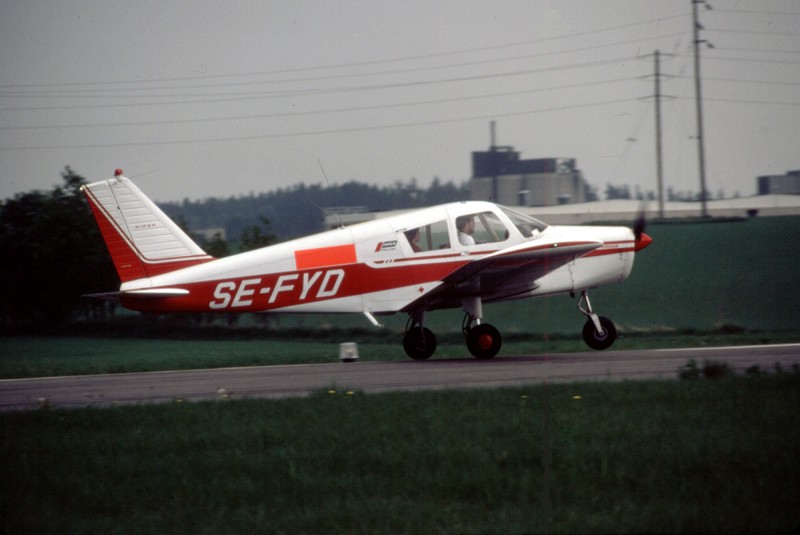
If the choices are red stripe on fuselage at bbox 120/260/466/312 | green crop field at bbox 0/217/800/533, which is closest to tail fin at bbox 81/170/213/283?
red stripe on fuselage at bbox 120/260/466/312

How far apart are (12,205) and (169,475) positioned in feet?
83.9

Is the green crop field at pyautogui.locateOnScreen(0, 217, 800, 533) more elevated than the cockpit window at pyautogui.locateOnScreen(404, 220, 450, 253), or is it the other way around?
the cockpit window at pyautogui.locateOnScreen(404, 220, 450, 253)

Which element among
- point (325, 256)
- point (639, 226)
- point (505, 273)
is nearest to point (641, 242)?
point (639, 226)

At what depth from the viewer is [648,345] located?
17688 mm

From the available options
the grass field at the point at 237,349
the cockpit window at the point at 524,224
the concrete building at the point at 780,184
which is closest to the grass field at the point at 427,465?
the cockpit window at the point at 524,224

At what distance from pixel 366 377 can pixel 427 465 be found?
6.06 meters

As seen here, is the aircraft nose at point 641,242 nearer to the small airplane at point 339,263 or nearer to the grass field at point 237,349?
the small airplane at point 339,263

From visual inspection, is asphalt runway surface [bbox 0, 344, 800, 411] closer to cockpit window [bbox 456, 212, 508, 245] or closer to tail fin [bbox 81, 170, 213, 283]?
tail fin [bbox 81, 170, 213, 283]

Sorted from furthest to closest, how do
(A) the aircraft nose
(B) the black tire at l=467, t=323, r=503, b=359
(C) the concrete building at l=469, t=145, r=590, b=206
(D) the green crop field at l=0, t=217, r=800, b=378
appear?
(C) the concrete building at l=469, t=145, r=590, b=206, (D) the green crop field at l=0, t=217, r=800, b=378, (A) the aircraft nose, (B) the black tire at l=467, t=323, r=503, b=359

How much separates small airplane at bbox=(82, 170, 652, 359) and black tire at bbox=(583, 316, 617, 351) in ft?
4.11

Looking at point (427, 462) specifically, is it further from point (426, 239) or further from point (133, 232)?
point (133, 232)

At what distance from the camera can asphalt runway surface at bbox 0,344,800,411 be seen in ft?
40.9

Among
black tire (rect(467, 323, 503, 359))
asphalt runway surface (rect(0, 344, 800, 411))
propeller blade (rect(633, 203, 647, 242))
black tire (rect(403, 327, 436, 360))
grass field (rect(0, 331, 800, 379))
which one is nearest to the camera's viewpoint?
asphalt runway surface (rect(0, 344, 800, 411))

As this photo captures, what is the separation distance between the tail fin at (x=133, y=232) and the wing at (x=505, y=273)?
3.92 metres
